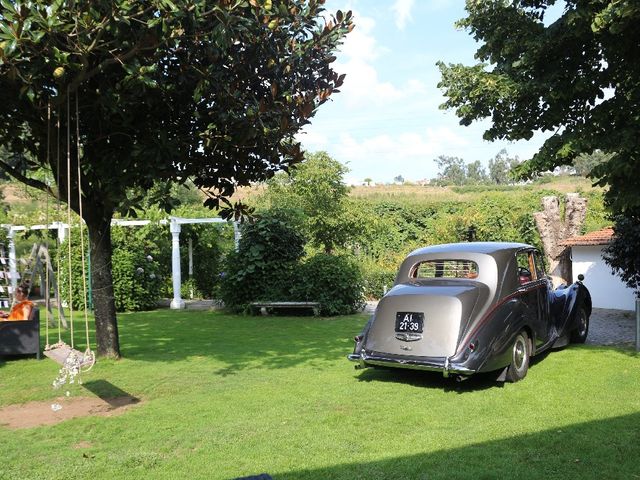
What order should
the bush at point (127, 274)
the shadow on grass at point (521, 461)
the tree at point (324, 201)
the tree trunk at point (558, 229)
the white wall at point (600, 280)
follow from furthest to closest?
the tree trunk at point (558, 229) → the tree at point (324, 201) → the bush at point (127, 274) → the white wall at point (600, 280) → the shadow on grass at point (521, 461)

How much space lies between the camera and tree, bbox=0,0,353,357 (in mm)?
6047

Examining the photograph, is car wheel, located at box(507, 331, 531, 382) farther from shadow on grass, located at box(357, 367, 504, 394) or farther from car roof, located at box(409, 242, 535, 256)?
car roof, located at box(409, 242, 535, 256)

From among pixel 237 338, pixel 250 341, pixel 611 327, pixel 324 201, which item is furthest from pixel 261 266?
pixel 611 327

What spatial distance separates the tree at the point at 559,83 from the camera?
838 cm

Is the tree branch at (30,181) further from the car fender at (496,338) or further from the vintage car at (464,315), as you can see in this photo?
the car fender at (496,338)

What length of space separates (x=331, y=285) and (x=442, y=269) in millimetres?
7254

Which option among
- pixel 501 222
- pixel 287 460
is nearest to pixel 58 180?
pixel 287 460

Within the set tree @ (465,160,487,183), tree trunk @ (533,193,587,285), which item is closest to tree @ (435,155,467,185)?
tree @ (465,160,487,183)

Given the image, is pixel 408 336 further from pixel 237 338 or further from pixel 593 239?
pixel 593 239

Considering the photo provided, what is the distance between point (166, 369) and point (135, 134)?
346cm

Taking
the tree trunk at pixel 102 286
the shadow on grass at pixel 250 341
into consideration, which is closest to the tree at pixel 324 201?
the shadow on grass at pixel 250 341

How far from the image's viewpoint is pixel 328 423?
5840 mm

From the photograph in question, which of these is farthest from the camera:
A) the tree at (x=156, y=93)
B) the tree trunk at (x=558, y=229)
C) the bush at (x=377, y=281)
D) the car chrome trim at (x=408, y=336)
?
the bush at (x=377, y=281)

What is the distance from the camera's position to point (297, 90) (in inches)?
318
